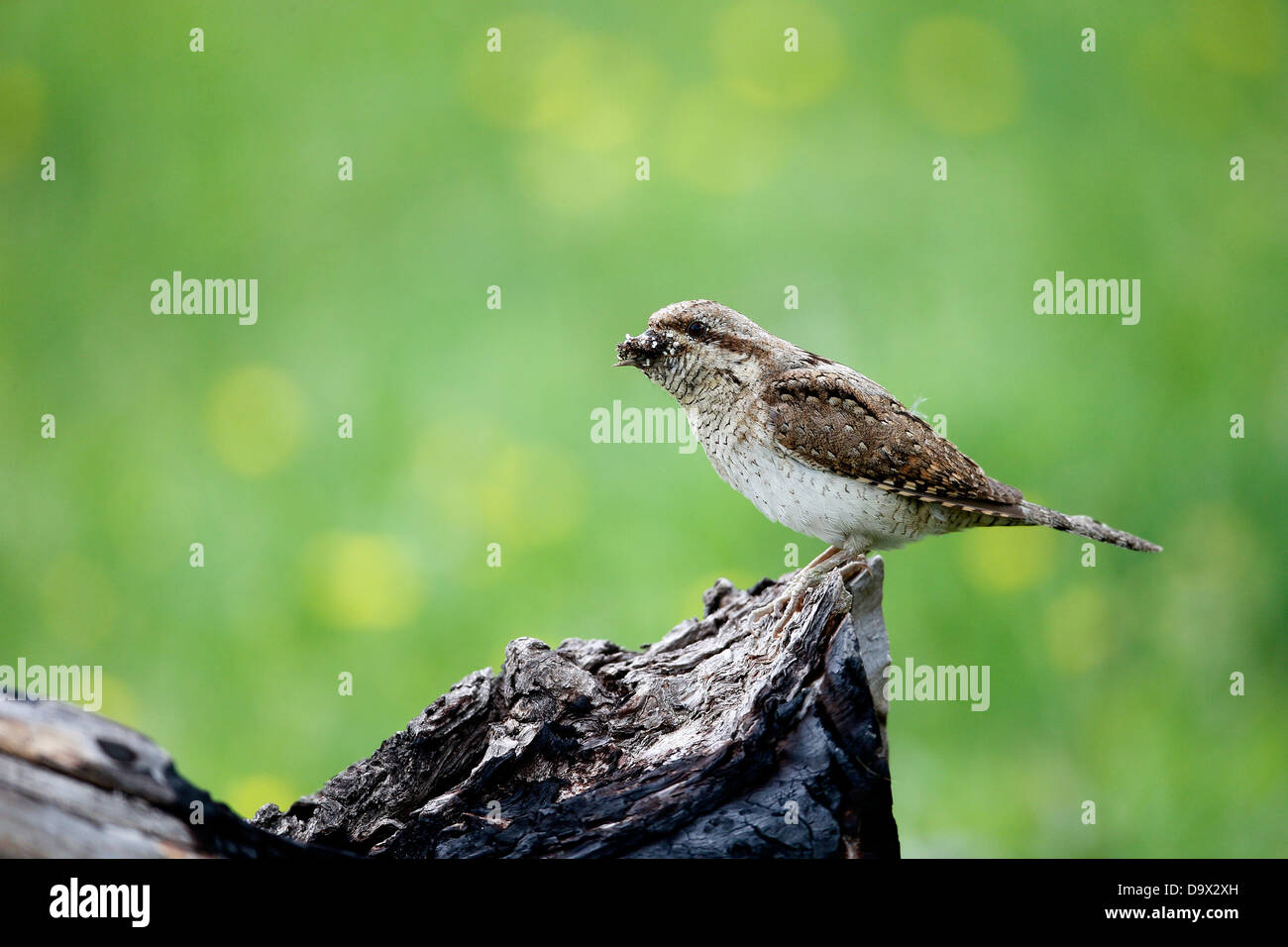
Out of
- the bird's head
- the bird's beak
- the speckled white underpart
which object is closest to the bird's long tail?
the speckled white underpart

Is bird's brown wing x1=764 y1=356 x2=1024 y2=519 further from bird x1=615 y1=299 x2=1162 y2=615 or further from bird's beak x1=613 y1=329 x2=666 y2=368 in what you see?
bird's beak x1=613 y1=329 x2=666 y2=368

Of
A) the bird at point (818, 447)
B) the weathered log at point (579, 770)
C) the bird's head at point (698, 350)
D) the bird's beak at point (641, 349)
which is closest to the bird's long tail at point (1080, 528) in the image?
the bird at point (818, 447)

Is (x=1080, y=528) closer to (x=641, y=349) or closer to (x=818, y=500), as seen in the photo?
(x=818, y=500)

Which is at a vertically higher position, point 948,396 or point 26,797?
point 948,396

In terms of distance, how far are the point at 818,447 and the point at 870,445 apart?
0.60 ft

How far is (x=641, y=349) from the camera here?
3754 mm

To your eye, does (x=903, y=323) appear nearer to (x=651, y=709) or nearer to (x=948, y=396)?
(x=948, y=396)

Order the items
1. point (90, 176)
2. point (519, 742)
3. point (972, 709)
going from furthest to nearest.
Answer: point (90, 176) → point (972, 709) → point (519, 742)

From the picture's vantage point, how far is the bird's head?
3818 mm

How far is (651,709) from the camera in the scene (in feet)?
11.0

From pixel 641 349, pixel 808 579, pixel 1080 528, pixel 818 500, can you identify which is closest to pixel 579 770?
pixel 808 579
